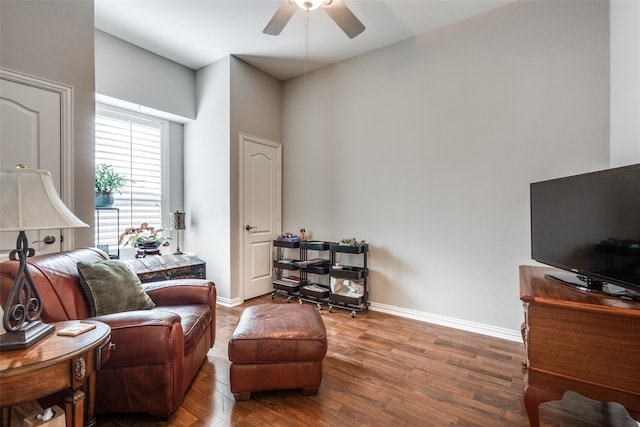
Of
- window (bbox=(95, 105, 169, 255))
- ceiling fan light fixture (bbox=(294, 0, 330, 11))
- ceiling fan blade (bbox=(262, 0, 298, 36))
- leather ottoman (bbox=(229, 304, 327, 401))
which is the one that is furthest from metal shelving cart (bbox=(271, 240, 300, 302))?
ceiling fan light fixture (bbox=(294, 0, 330, 11))

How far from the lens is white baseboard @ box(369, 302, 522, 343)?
2680mm

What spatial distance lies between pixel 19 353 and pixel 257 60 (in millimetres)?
3606

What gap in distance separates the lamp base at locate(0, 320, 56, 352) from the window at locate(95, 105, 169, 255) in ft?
8.03

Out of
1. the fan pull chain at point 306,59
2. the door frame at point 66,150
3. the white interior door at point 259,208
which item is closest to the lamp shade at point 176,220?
the white interior door at point 259,208

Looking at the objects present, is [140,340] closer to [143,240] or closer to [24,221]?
[24,221]

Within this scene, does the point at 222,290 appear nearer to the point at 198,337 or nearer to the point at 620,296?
the point at 198,337

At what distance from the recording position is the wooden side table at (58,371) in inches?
39.8

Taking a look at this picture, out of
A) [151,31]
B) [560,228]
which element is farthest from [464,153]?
[151,31]

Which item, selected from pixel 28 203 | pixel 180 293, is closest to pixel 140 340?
pixel 180 293

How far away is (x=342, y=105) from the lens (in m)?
3.69

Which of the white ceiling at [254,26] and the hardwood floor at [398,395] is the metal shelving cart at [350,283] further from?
the white ceiling at [254,26]

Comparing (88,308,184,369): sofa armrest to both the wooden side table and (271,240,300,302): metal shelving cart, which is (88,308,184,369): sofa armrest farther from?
(271,240,300,302): metal shelving cart

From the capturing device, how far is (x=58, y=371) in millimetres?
1094

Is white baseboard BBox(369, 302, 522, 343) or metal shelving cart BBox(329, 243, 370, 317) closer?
white baseboard BBox(369, 302, 522, 343)
